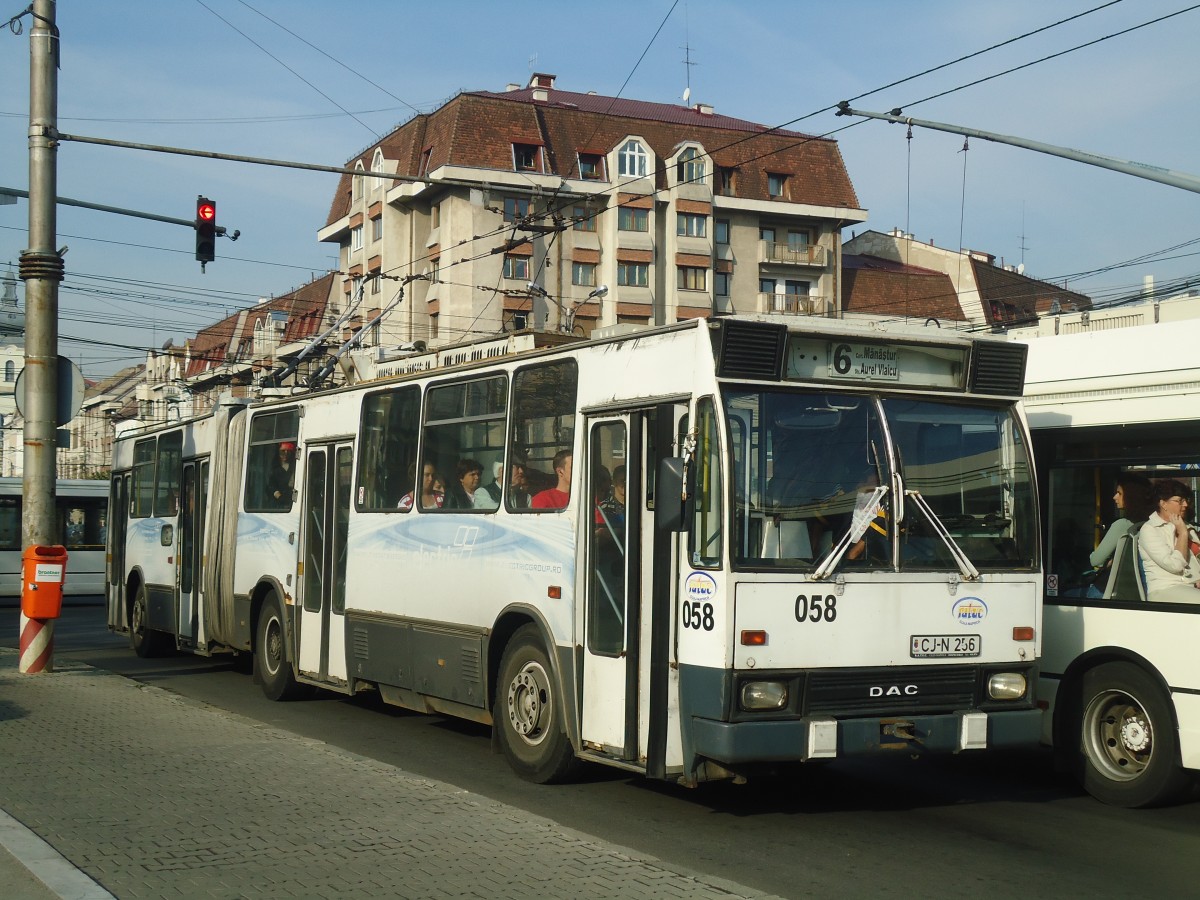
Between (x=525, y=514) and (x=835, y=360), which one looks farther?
(x=525, y=514)

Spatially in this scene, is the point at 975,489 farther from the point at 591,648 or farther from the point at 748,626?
the point at 591,648

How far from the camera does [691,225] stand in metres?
61.6

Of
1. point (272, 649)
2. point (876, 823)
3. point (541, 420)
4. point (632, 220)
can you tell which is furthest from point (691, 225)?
point (876, 823)

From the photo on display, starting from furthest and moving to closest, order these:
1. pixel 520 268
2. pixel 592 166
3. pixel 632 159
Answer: pixel 632 159 → pixel 592 166 → pixel 520 268

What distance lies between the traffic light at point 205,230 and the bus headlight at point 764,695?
1185 cm

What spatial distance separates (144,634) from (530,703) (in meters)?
11.4

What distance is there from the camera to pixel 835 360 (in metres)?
8.39

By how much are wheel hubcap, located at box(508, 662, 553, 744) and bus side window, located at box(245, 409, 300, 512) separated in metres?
5.30

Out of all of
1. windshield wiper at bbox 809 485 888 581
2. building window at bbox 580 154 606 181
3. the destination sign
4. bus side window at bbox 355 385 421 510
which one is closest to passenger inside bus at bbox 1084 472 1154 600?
the destination sign

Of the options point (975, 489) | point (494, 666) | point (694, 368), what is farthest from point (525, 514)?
point (975, 489)

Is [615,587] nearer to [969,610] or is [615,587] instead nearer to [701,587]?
[701,587]

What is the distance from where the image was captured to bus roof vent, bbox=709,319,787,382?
8008 millimetres

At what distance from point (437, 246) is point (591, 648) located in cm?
5078

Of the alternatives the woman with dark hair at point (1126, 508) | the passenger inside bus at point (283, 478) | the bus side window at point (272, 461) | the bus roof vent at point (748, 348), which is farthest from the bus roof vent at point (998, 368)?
the passenger inside bus at point (283, 478)
